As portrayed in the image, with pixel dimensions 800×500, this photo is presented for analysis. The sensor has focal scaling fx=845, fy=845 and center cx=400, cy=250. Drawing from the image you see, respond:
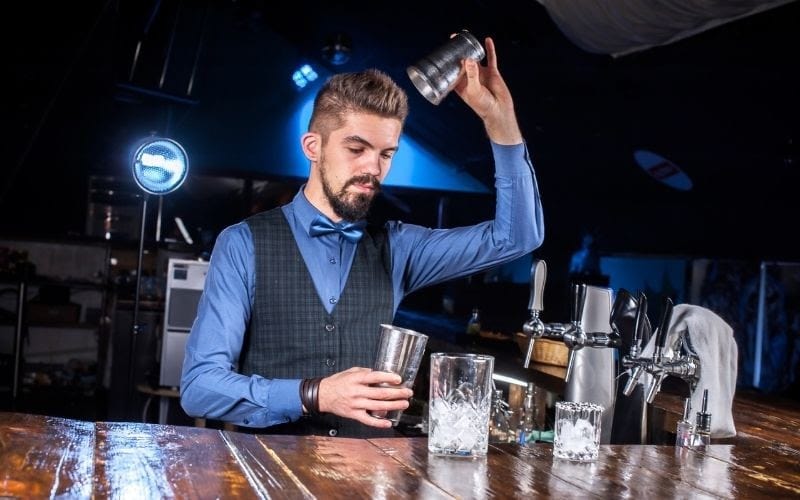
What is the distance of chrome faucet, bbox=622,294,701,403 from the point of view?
157 cm

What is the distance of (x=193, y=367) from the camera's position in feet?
5.54

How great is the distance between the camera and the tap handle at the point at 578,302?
1729 millimetres

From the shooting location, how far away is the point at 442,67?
1.56 meters

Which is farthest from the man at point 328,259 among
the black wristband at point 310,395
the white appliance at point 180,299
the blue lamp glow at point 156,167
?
the white appliance at point 180,299

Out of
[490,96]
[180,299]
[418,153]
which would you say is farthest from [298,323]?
[418,153]

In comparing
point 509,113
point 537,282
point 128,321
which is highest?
point 509,113

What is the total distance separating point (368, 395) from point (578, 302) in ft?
2.16

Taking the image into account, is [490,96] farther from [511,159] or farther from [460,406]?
[460,406]

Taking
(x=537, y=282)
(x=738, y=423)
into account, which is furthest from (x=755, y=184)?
(x=537, y=282)

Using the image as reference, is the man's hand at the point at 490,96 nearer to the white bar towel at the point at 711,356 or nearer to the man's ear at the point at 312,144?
the man's ear at the point at 312,144

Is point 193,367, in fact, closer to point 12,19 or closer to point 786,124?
point 786,124

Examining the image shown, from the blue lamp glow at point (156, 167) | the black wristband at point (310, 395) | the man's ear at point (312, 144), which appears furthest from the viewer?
the blue lamp glow at point (156, 167)

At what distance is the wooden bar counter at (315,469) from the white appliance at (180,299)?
4.33m

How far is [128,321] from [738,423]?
17.8 feet
